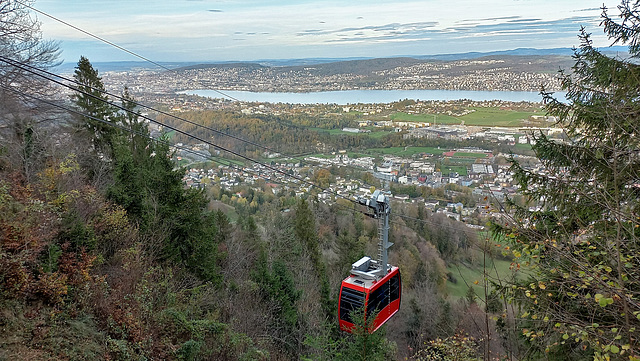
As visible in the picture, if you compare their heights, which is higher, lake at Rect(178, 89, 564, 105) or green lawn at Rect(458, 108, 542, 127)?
lake at Rect(178, 89, 564, 105)

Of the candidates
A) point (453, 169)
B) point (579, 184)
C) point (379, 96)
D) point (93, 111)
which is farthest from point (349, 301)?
point (379, 96)

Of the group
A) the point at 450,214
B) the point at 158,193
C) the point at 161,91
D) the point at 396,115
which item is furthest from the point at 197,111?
the point at 396,115

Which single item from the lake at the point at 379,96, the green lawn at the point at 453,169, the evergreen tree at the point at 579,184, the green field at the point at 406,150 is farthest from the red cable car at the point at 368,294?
the green field at the point at 406,150

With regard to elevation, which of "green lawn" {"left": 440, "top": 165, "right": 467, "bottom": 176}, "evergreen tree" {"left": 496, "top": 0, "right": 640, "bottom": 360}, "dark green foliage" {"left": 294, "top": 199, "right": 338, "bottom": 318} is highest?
"evergreen tree" {"left": 496, "top": 0, "right": 640, "bottom": 360}

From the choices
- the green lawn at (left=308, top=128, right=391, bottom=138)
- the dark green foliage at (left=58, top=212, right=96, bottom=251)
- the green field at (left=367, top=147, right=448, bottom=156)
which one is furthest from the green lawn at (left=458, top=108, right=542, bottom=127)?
the dark green foliage at (left=58, top=212, right=96, bottom=251)

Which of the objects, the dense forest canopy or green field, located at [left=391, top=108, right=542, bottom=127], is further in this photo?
green field, located at [left=391, top=108, right=542, bottom=127]

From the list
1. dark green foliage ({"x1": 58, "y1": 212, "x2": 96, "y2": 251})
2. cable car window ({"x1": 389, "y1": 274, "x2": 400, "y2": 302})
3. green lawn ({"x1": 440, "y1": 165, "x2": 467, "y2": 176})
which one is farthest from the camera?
green lawn ({"x1": 440, "y1": 165, "x2": 467, "y2": 176})

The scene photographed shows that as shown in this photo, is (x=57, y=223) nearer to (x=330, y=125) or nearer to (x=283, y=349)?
(x=283, y=349)

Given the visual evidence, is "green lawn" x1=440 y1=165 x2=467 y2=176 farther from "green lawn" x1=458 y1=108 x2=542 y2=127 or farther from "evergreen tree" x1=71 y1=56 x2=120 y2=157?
"evergreen tree" x1=71 y1=56 x2=120 y2=157

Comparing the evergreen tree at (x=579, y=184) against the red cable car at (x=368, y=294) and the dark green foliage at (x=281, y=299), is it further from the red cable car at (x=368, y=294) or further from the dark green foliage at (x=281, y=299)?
the dark green foliage at (x=281, y=299)
